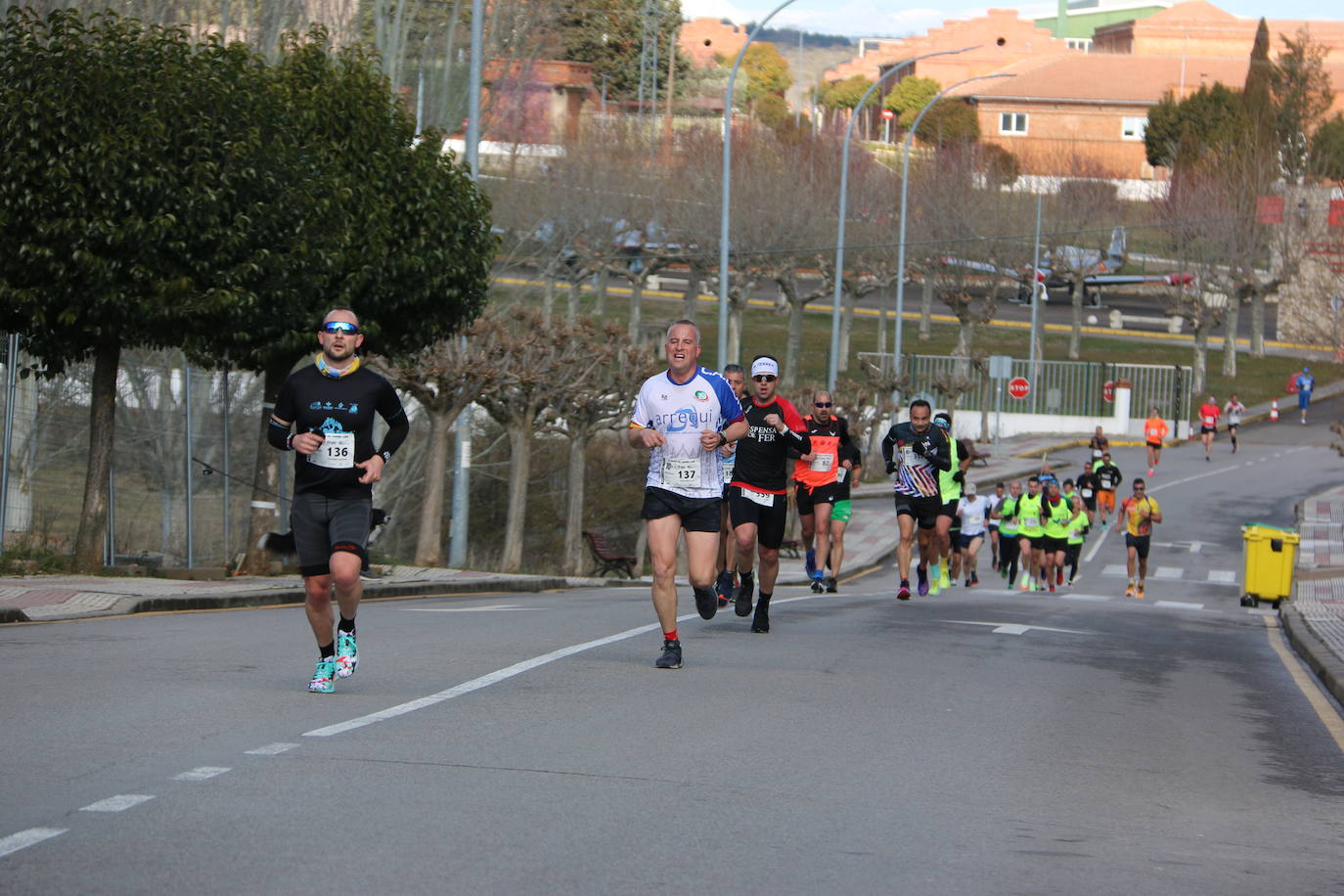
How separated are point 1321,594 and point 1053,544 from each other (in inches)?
199

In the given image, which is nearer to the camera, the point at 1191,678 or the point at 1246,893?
the point at 1246,893

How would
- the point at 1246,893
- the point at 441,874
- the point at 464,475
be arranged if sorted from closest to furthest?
the point at 441,874, the point at 1246,893, the point at 464,475

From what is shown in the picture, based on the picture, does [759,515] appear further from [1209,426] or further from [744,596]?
[1209,426]

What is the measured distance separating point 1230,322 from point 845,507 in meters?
59.6

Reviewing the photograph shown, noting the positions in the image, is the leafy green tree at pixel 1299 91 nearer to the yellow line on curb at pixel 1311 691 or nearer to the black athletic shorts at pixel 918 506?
the yellow line on curb at pixel 1311 691

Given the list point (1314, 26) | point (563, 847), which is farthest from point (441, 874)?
point (1314, 26)

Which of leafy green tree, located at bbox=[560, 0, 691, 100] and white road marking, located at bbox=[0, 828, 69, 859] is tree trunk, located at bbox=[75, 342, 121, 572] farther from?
leafy green tree, located at bbox=[560, 0, 691, 100]

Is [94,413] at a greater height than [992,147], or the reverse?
[992,147]

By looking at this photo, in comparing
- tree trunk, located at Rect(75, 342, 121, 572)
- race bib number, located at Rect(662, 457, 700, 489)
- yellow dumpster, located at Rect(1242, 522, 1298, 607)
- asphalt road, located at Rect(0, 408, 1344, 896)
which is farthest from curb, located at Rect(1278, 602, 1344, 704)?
tree trunk, located at Rect(75, 342, 121, 572)

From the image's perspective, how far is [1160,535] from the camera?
41.8m

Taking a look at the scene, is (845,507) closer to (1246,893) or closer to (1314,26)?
(1246,893)

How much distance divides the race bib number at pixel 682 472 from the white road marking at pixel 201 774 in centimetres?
424

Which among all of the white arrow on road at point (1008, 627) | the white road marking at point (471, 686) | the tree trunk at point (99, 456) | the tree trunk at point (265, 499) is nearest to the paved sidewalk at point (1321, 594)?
the white arrow on road at point (1008, 627)

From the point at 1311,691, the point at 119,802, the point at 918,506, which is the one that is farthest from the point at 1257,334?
the point at 119,802
